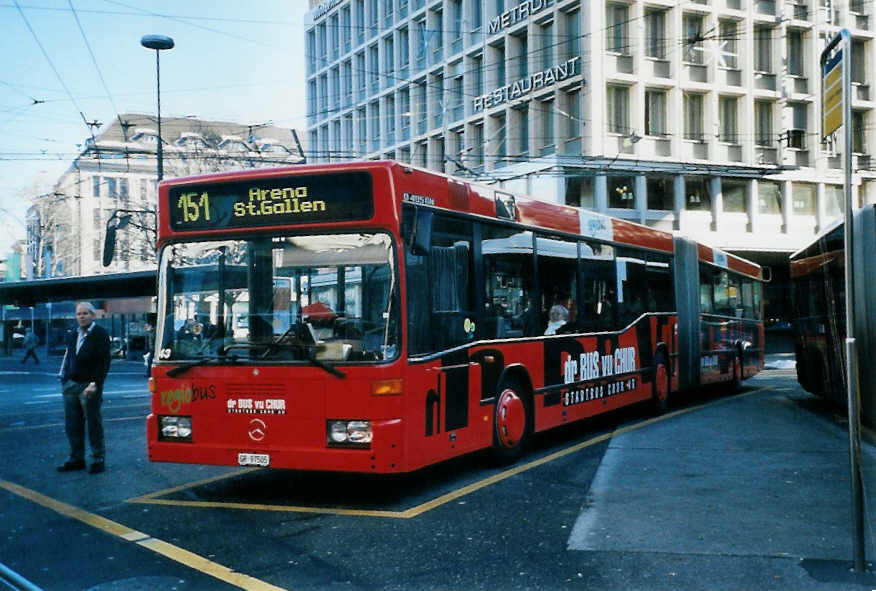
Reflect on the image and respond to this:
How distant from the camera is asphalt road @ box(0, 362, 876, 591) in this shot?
5699 millimetres

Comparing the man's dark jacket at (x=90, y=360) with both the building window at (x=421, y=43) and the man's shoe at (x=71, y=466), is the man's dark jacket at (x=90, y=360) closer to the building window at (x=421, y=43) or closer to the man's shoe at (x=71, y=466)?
the man's shoe at (x=71, y=466)

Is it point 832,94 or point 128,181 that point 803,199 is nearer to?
point 832,94

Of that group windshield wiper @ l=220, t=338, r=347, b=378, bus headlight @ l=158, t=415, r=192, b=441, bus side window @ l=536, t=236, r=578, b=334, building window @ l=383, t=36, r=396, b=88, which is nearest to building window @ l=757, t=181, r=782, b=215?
building window @ l=383, t=36, r=396, b=88

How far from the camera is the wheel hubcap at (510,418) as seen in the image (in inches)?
385

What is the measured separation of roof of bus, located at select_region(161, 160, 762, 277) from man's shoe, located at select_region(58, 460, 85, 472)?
326 centimetres

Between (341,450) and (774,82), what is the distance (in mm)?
37753

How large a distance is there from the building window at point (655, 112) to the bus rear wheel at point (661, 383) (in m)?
24.2

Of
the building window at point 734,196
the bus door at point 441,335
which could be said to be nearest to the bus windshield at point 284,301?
the bus door at point 441,335

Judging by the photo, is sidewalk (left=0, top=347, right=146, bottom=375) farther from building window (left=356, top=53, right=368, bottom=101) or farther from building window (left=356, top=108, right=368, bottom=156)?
building window (left=356, top=53, right=368, bottom=101)

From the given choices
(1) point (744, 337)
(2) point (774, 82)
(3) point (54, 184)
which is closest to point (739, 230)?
(2) point (774, 82)

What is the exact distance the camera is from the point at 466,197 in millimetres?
9375

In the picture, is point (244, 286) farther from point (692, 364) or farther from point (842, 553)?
point (692, 364)

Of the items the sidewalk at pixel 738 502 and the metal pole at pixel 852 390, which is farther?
the sidewalk at pixel 738 502

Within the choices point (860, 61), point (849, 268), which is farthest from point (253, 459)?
point (860, 61)
